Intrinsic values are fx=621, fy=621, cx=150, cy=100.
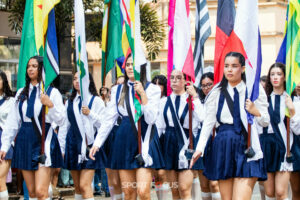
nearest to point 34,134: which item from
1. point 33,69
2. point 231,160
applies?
point 33,69

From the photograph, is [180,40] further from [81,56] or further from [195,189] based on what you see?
[195,189]

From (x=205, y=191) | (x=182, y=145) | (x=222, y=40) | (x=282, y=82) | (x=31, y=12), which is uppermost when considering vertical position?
(x=31, y=12)

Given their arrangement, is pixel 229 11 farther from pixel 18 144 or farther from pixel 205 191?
pixel 18 144

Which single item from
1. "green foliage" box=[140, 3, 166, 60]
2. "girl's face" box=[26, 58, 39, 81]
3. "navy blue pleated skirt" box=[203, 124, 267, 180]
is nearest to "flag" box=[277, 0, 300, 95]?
"navy blue pleated skirt" box=[203, 124, 267, 180]

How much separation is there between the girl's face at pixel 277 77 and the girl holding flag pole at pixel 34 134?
3.09m

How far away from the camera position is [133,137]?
8016 mm

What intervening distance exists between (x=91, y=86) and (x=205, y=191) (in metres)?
2.46

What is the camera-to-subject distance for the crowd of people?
6.78 metres

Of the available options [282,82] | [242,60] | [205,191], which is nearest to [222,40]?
[282,82]

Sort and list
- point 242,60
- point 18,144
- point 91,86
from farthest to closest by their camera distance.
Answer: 1. point 91,86
2. point 18,144
3. point 242,60

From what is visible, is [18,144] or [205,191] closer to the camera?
[18,144]

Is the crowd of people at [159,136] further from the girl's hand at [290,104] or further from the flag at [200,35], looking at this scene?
the flag at [200,35]

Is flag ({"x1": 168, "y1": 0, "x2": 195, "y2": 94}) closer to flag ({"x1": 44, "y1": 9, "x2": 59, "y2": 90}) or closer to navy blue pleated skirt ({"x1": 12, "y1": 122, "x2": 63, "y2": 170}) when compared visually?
flag ({"x1": 44, "y1": 9, "x2": 59, "y2": 90})

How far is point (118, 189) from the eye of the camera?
9625 millimetres
